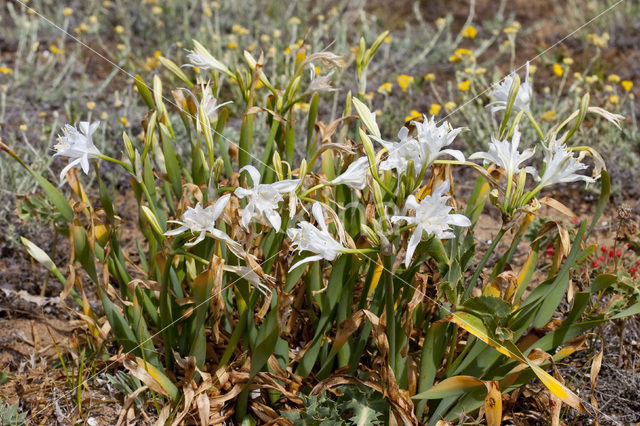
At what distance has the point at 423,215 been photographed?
1.40 m

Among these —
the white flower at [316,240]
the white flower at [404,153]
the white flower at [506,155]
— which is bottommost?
the white flower at [316,240]

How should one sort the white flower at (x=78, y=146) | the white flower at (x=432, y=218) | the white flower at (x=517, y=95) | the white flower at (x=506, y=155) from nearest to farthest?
the white flower at (x=432, y=218) < the white flower at (x=506, y=155) < the white flower at (x=78, y=146) < the white flower at (x=517, y=95)

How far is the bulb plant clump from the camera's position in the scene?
154 centimetres

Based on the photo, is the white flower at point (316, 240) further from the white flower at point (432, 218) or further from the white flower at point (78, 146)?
the white flower at point (78, 146)

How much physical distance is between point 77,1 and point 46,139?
7.21 feet

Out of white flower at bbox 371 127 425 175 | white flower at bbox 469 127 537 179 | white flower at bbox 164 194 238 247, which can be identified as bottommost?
white flower at bbox 164 194 238 247

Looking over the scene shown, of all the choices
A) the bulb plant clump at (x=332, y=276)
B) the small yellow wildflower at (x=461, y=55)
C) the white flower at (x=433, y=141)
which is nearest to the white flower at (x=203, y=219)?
the bulb plant clump at (x=332, y=276)

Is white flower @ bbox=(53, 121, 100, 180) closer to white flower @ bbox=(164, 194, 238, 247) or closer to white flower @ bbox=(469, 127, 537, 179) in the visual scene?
white flower @ bbox=(164, 194, 238, 247)

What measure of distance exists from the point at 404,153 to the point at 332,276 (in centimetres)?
43

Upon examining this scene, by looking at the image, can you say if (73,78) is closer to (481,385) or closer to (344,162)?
(344,162)

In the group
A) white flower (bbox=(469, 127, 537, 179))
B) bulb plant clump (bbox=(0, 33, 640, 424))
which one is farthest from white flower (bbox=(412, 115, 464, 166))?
white flower (bbox=(469, 127, 537, 179))

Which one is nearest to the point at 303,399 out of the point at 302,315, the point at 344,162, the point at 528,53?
the point at 302,315

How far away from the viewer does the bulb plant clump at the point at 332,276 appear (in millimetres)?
1545

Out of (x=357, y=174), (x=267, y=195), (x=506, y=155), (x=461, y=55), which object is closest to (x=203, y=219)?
(x=267, y=195)
